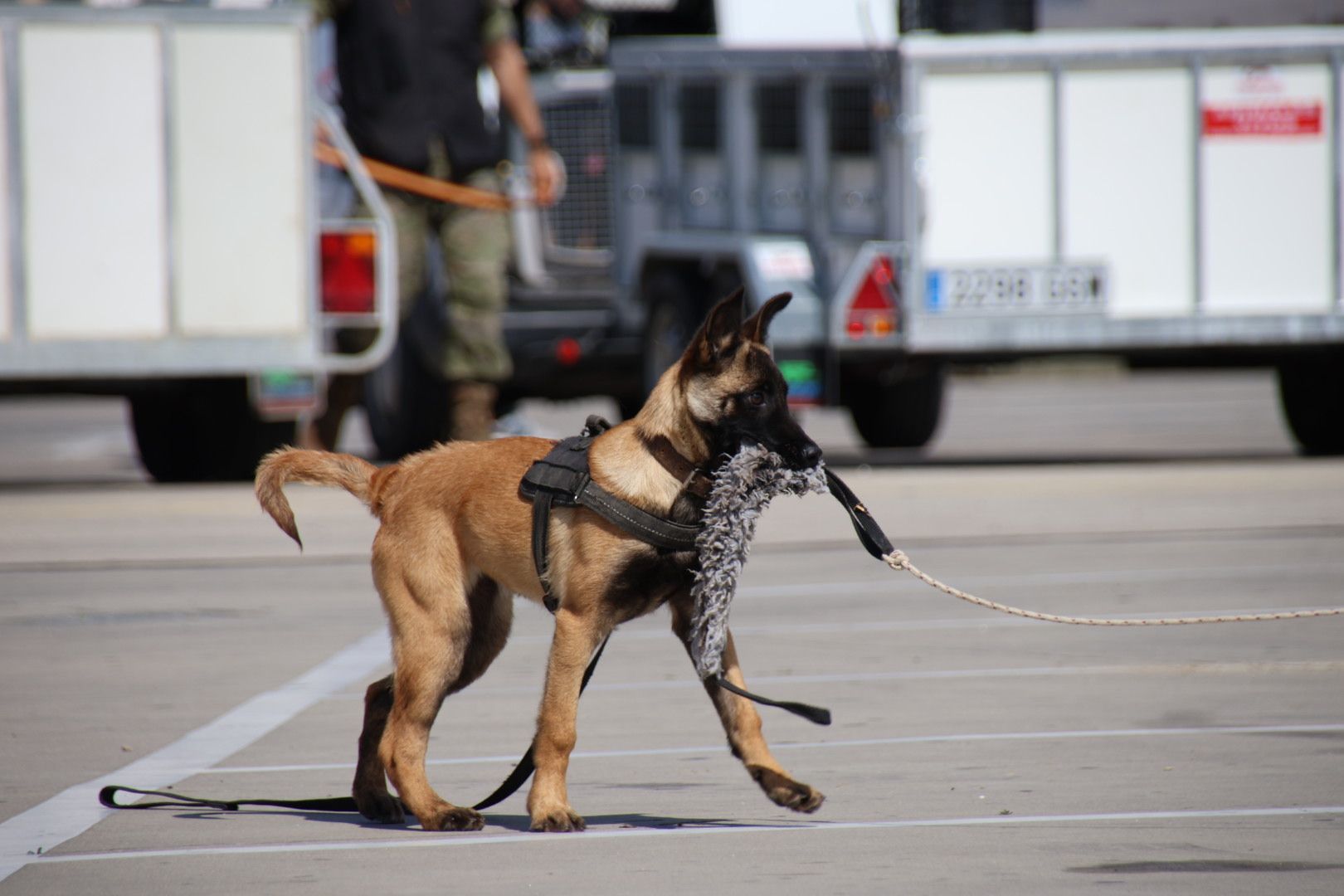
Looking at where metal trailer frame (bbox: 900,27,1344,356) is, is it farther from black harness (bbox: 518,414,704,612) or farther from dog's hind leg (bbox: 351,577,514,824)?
black harness (bbox: 518,414,704,612)

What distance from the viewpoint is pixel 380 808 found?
17.8ft

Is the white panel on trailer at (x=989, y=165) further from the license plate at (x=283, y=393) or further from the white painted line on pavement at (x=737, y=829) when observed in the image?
the white painted line on pavement at (x=737, y=829)

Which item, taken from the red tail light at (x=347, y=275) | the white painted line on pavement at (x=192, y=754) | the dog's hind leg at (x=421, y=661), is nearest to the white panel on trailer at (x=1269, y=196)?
the red tail light at (x=347, y=275)

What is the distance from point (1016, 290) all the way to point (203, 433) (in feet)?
17.8

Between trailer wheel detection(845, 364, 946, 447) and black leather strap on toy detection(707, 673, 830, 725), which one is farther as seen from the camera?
trailer wheel detection(845, 364, 946, 447)

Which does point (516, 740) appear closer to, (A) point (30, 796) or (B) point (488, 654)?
(B) point (488, 654)

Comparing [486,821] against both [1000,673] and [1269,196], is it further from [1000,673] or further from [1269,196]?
[1269,196]

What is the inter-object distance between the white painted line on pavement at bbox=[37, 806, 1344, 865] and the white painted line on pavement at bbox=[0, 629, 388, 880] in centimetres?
34

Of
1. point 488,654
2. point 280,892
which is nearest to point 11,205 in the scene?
point 488,654

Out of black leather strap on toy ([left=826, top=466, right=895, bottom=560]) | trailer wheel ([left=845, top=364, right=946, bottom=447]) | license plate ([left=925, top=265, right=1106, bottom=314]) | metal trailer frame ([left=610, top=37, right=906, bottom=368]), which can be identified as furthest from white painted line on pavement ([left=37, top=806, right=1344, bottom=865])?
trailer wheel ([left=845, top=364, right=946, bottom=447])

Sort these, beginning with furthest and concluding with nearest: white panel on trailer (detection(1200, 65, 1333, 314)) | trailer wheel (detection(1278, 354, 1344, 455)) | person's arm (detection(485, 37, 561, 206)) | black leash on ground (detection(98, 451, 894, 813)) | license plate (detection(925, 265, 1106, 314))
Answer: trailer wheel (detection(1278, 354, 1344, 455)) → white panel on trailer (detection(1200, 65, 1333, 314)) → license plate (detection(925, 265, 1106, 314)) → person's arm (detection(485, 37, 561, 206)) → black leash on ground (detection(98, 451, 894, 813))

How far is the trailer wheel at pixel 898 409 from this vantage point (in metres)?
16.8

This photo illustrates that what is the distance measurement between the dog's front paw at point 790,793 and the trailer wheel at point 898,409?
38.4ft

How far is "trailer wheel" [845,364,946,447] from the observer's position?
663 inches
